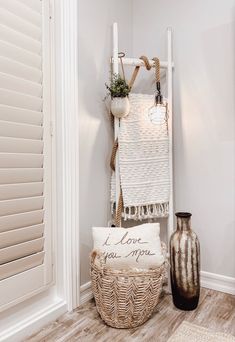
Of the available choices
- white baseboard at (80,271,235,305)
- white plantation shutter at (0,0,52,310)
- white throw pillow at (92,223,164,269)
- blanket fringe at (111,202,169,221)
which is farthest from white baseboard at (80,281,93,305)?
blanket fringe at (111,202,169,221)

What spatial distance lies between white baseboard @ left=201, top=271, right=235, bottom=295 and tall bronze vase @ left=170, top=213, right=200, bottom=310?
1.06 feet

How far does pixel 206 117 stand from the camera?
2.15 metres

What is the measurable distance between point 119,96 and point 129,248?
0.97 metres

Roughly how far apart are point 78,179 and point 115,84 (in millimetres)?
670

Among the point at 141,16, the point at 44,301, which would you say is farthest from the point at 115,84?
the point at 44,301

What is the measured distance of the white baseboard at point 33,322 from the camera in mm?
1549

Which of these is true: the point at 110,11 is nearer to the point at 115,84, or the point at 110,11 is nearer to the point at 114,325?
the point at 115,84

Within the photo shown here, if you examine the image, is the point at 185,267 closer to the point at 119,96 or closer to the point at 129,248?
the point at 129,248

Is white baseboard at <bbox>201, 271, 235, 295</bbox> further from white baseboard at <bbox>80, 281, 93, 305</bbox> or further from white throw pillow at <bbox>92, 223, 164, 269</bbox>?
white baseboard at <bbox>80, 281, 93, 305</bbox>

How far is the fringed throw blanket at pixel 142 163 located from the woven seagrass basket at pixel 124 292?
0.52 meters

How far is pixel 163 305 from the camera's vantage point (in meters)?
1.94

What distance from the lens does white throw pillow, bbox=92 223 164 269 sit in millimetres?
1711

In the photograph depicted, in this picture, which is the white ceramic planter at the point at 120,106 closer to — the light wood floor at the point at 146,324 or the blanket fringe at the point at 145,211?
the blanket fringe at the point at 145,211

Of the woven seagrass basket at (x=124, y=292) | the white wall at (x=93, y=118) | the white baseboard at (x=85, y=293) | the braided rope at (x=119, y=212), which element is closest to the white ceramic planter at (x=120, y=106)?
the white wall at (x=93, y=118)
